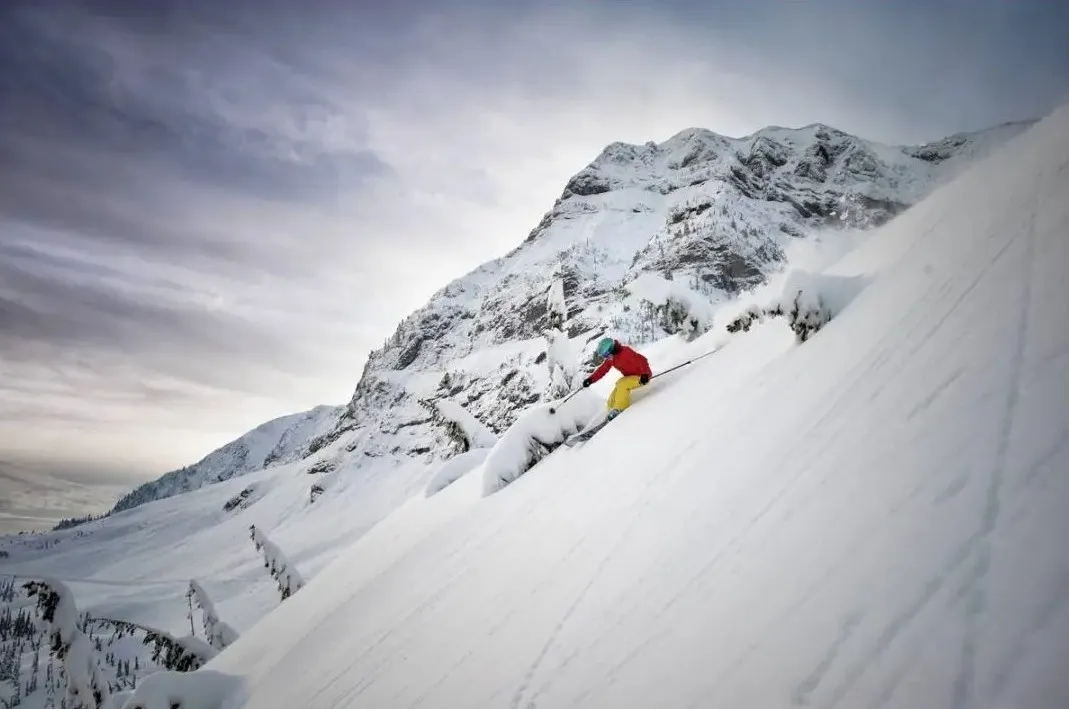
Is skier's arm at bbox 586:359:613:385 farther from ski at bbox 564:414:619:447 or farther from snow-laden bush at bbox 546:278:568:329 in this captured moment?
snow-laden bush at bbox 546:278:568:329

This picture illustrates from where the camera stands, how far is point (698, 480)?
3975 millimetres

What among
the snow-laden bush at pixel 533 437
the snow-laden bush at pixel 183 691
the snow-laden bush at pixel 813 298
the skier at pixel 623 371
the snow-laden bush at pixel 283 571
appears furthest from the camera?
the snow-laden bush at pixel 283 571

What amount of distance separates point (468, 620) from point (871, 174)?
120 m

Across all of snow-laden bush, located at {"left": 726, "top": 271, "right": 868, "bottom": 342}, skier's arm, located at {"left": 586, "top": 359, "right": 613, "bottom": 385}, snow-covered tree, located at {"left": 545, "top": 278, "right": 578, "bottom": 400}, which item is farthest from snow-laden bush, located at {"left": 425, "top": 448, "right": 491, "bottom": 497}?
snow-laden bush, located at {"left": 726, "top": 271, "right": 868, "bottom": 342}

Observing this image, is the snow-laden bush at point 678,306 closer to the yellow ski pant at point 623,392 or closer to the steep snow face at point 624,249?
the yellow ski pant at point 623,392

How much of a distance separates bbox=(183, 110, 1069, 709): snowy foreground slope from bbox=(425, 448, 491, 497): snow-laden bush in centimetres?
428

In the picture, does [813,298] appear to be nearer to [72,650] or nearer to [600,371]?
[600,371]

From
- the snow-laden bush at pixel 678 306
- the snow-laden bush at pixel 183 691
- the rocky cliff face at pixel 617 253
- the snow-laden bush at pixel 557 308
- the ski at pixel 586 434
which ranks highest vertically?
the rocky cliff face at pixel 617 253

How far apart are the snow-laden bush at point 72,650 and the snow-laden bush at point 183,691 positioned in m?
4.78

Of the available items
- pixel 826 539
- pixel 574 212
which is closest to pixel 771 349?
pixel 826 539

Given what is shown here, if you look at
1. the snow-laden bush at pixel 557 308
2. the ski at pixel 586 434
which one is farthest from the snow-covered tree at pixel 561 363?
the ski at pixel 586 434

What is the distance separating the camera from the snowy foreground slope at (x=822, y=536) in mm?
1725

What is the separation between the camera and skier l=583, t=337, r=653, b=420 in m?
7.87

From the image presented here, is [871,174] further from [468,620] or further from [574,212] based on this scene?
[468,620]
